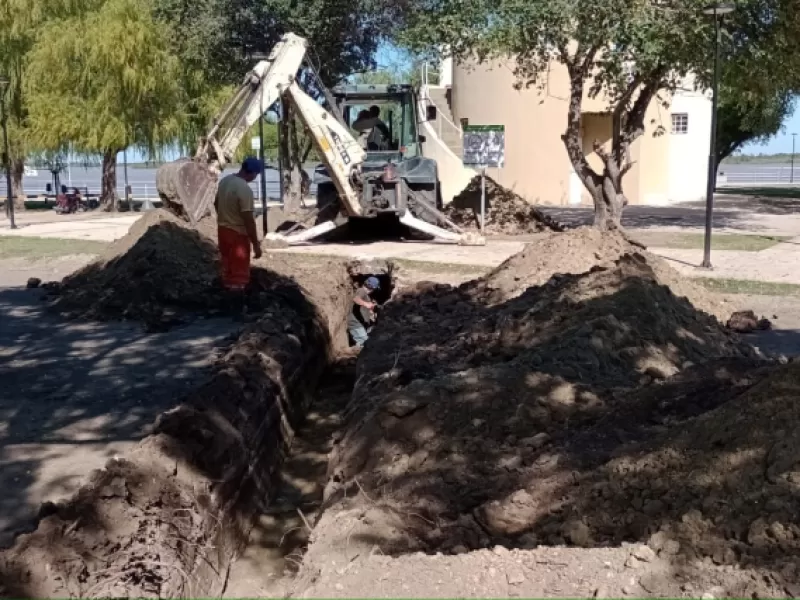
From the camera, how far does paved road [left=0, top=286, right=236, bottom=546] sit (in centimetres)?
591

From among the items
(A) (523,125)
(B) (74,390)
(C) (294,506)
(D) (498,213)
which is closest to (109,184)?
(A) (523,125)

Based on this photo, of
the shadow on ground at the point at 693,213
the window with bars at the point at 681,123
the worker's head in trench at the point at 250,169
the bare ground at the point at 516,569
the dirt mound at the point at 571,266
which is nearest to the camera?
the bare ground at the point at 516,569

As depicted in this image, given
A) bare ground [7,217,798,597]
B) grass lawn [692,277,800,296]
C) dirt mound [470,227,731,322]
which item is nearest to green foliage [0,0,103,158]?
dirt mound [470,227,731,322]

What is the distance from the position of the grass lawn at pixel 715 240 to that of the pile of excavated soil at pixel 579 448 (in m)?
10.6

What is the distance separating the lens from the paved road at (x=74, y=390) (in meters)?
5.91

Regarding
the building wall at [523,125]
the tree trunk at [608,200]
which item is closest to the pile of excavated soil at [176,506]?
the tree trunk at [608,200]

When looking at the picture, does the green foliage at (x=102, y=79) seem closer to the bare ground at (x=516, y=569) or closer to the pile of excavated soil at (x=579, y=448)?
the pile of excavated soil at (x=579, y=448)

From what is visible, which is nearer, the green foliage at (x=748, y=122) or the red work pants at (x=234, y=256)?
the red work pants at (x=234, y=256)

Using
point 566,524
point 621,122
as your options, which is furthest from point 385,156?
point 566,524

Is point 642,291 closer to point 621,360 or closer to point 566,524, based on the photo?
point 621,360

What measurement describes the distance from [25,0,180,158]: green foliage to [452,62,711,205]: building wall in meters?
9.72

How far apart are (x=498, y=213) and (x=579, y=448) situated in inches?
661

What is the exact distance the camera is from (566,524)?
150 inches

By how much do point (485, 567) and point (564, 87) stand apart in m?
27.0
